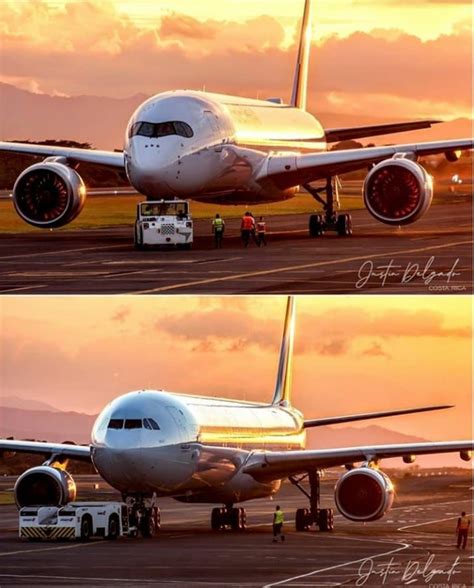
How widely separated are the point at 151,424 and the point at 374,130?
2391 centimetres

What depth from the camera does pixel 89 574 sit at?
3528 centimetres

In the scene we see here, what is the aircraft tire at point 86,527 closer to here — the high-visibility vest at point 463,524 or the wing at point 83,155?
the high-visibility vest at point 463,524

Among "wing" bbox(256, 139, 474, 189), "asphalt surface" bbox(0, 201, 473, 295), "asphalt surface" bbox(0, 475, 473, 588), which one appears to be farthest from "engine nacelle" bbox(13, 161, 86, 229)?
"asphalt surface" bbox(0, 475, 473, 588)

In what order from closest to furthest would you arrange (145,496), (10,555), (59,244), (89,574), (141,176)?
(89,574)
(10,555)
(145,496)
(141,176)
(59,244)

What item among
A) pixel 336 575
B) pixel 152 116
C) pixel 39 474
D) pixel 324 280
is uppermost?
pixel 152 116

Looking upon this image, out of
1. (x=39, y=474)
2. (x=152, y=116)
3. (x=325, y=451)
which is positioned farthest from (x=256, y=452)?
(x=152, y=116)

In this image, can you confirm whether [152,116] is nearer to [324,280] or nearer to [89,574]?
[324,280]

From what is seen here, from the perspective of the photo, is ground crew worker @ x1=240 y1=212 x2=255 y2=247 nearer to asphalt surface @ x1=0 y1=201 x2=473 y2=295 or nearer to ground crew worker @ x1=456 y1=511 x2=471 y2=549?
asphalt surface @ x1=0 y1=201 x2=473 y2=295

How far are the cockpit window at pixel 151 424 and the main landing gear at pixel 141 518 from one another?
2.45 m

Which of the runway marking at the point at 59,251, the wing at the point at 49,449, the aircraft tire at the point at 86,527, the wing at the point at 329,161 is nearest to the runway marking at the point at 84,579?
the aircraft tire at the point at 86,527

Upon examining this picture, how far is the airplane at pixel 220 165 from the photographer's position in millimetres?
53844

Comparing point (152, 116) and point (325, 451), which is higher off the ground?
point (152, 116)

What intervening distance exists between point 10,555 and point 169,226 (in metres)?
15.5

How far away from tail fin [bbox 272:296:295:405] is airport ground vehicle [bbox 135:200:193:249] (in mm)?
14477
